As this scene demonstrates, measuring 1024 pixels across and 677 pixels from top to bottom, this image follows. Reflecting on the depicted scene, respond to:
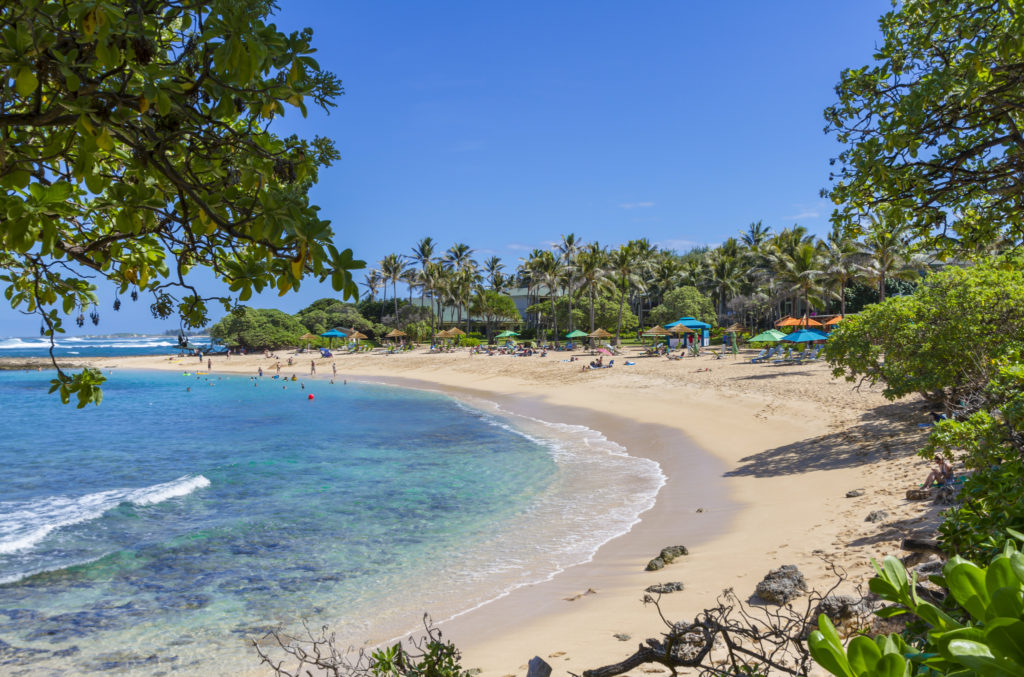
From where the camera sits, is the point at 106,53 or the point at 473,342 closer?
the point at 106,53

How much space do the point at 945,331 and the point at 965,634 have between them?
37.8 ft

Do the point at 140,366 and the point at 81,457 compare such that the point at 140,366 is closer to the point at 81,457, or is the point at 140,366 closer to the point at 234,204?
the point at 81,457

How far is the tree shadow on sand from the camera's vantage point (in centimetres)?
1229

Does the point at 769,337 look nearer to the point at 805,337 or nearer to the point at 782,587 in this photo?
the point at 805,337

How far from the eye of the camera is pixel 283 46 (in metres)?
2.28

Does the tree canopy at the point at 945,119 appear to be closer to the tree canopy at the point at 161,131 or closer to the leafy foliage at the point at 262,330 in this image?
the tree canopy at the point at 161,131

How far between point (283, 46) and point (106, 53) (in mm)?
582

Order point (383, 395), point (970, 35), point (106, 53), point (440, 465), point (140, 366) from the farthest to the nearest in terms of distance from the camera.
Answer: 1. point (140, 366)
2. point (383, 395)
3. point (440, 465)
4. point (970, 35)
5. point (106, 53)

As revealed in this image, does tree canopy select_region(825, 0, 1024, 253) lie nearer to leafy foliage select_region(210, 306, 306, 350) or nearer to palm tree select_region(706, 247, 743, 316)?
palm tree select_region(706, 247, 743, 316)

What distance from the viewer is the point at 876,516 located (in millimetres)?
8266

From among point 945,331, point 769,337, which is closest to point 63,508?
point 945,331

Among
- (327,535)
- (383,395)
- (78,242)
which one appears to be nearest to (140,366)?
(383,395)

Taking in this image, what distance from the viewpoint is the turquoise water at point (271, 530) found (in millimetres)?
7309

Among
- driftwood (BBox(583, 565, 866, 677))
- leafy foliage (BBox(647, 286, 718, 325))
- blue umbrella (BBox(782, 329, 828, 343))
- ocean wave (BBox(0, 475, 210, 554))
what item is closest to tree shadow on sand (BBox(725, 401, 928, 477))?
driftwood (BBox(583, 565, 866, 677))
